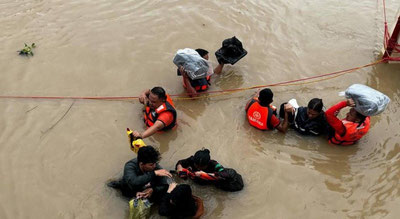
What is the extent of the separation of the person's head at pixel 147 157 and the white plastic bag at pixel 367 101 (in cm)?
263

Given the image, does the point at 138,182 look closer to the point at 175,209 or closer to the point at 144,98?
the point at 175,209

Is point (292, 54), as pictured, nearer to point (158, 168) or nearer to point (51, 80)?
point (158, 168)

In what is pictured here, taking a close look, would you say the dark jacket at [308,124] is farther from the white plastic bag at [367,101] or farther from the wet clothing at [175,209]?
the wet clothing at [175,209]

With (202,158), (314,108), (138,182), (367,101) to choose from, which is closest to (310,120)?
(314,108)

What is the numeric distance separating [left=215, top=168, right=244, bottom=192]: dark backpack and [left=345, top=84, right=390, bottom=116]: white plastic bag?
179 cm

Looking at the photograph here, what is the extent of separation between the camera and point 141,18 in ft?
23.8

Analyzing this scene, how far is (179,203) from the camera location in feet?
12.0

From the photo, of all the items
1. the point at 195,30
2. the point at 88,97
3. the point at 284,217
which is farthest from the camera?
the point at 195,30

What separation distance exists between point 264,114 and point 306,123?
61 centimetres

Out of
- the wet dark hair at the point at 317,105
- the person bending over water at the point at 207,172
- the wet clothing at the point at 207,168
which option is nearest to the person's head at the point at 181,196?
the person bending over water at the point at 207,172

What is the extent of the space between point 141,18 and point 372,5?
203 inches

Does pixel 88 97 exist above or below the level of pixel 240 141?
above

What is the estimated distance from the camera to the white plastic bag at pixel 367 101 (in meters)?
4.31

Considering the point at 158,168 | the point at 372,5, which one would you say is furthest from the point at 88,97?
the point at 372,5
